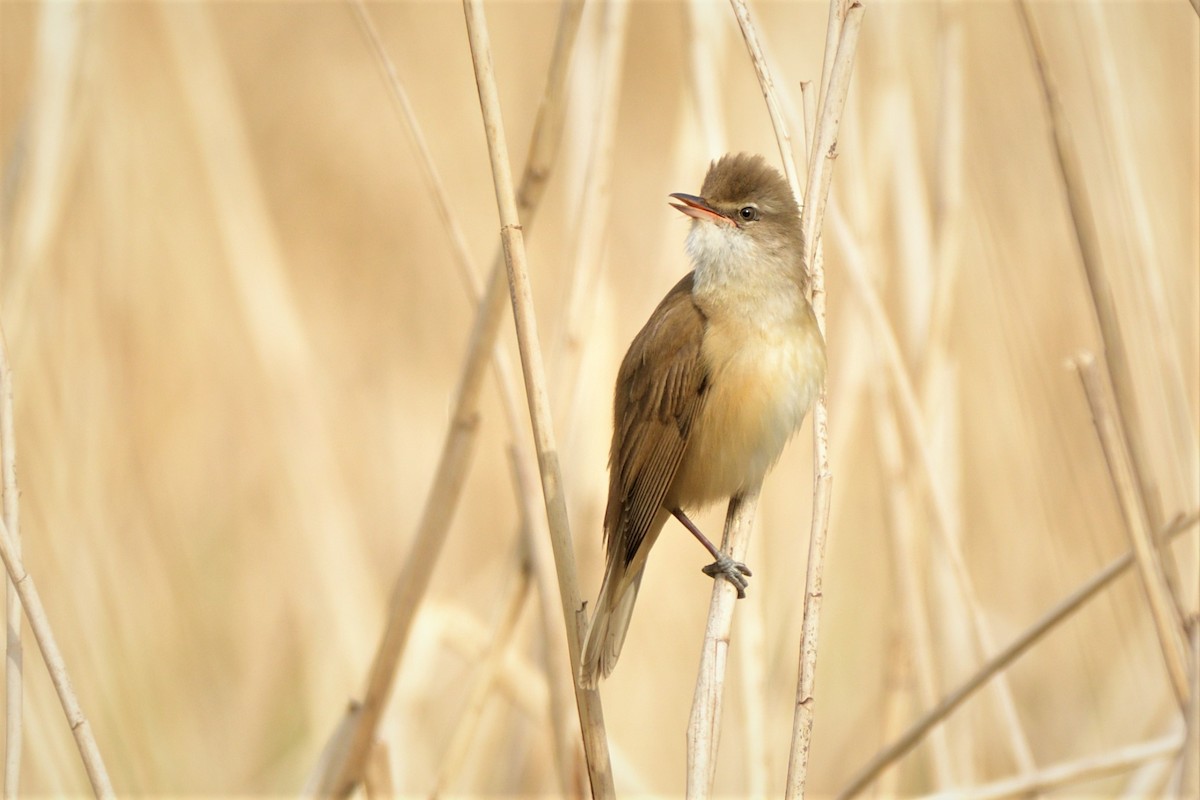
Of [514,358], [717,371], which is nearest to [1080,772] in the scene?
[717,371]

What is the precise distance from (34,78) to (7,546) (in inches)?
66.0

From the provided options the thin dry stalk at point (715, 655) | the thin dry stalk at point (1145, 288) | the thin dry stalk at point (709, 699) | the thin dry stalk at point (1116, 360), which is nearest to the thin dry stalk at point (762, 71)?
the thin dry stalk at point (715, 655)

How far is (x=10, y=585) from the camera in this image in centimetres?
200

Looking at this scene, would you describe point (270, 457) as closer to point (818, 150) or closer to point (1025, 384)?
point (1025, 384)

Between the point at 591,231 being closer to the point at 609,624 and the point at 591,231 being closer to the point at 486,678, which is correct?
the point at 609,624

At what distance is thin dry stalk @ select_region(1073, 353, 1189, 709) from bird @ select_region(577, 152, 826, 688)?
0.64 m

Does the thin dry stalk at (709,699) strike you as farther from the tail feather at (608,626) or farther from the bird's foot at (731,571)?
the tail feather at (608,626)

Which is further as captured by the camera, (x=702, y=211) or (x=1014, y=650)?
(x=702, y=211)

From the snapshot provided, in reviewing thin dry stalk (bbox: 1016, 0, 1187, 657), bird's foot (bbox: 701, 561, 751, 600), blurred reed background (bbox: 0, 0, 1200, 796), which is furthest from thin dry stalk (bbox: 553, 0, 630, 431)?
thin dry stalk (bbox: 1016, 0, 1187, 657)

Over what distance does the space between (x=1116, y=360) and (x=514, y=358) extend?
8.98 feet

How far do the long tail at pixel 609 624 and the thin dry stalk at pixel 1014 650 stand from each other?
0.58m

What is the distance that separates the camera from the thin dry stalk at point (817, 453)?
74.7 inches

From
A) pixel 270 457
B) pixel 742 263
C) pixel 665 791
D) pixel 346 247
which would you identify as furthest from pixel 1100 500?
pixel 346 247

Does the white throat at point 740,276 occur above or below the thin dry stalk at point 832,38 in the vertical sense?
below
